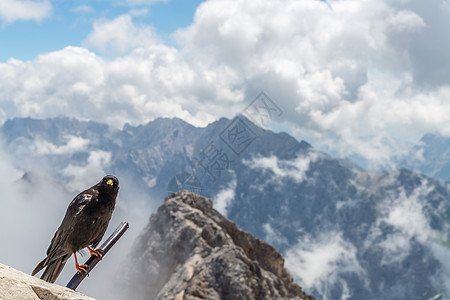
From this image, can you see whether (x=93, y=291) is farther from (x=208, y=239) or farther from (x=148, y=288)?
(x=208, y=239)

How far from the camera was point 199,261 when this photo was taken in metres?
52.8

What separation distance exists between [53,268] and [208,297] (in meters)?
35.7

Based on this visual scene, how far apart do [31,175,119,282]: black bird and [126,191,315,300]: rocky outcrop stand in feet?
116

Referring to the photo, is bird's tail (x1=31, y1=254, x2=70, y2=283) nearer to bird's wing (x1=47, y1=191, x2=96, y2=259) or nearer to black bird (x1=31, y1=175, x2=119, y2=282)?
black bird (x1=31, y1=175, x2=119, y2=282)

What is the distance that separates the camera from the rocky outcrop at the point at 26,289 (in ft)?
23.5

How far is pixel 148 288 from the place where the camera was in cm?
A: 6028

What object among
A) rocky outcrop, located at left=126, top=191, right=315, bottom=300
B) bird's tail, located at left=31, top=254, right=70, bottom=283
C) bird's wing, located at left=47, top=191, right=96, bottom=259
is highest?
rocky outcrop, located at left=126, top=191, right=315, bottom=300

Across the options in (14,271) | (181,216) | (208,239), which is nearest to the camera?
(14,271)

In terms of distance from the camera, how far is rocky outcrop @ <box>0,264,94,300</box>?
282 inches

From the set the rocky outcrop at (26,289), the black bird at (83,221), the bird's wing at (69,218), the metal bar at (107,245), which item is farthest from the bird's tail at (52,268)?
the rocky outcrop at (26,289)

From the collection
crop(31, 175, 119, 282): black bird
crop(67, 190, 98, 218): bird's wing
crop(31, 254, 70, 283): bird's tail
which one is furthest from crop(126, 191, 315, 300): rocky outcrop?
crop(67, 190, 98, 218): bird's wing

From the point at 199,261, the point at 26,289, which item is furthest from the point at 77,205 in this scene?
the point at 199,261

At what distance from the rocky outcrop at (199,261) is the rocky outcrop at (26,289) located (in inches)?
1474

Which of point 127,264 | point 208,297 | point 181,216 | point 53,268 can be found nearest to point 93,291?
point 127,264
